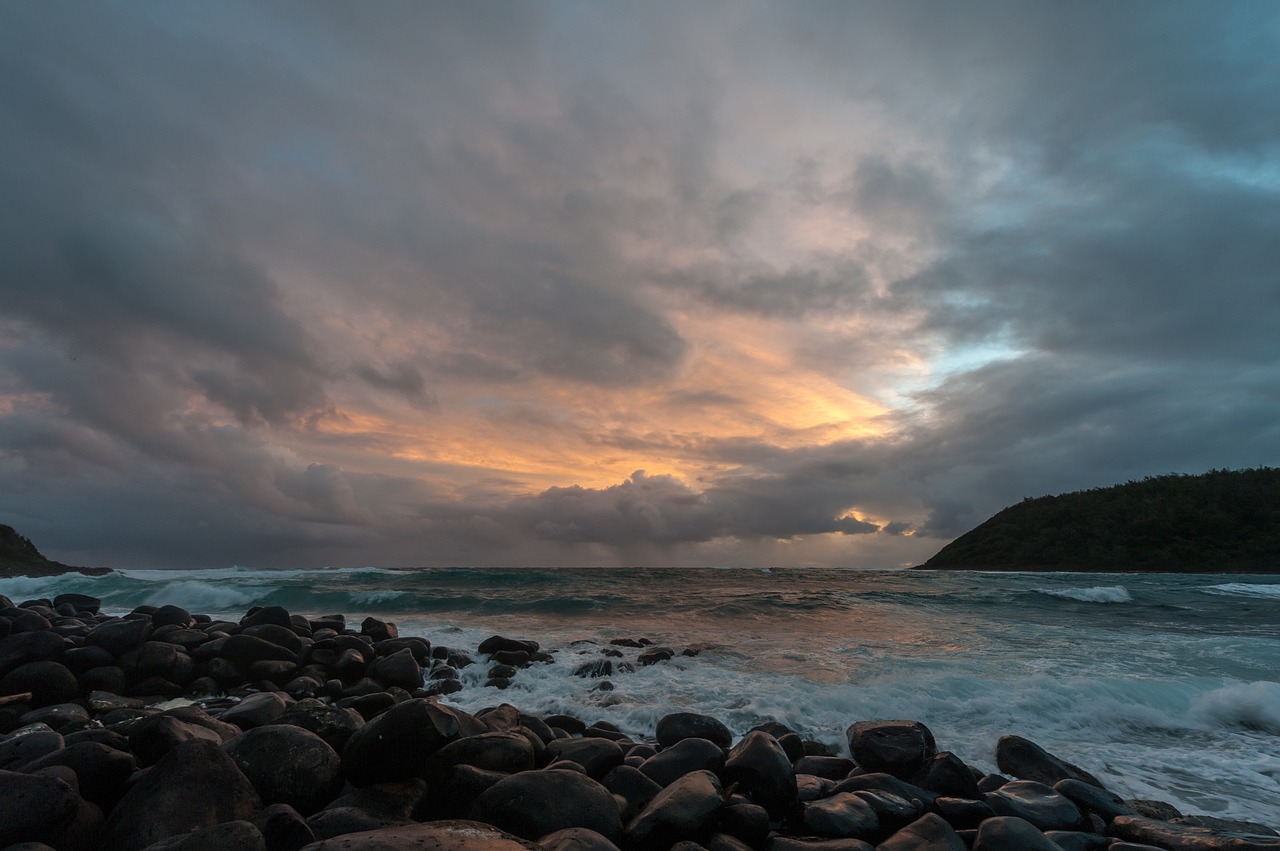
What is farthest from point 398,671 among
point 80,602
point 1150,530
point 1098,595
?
point 1150,530

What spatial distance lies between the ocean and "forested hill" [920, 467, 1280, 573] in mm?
42919

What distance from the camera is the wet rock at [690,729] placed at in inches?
295

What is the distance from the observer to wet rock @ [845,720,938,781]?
21.1ft

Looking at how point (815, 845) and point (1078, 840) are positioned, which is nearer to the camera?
point (815, 845)

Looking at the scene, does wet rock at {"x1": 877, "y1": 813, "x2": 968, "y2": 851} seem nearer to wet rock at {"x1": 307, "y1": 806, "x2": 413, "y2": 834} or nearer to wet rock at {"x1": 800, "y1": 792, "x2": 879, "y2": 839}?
wet rock at {"x1": 800, "y1": 792, "x2": 879, "y2": 839}

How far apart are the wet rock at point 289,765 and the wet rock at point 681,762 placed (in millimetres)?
2680

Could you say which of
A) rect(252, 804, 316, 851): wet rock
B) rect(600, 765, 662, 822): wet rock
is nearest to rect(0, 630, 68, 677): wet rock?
rect(252, 804, 316, 851): wet rock

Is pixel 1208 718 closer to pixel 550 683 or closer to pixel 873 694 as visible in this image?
pixel 873 694

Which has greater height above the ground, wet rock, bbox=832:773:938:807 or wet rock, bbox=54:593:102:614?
wet rock, bbox=54:593:102:614

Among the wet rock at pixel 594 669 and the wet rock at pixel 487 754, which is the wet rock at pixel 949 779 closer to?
the wet rock at pixel 487 754

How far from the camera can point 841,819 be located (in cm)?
468

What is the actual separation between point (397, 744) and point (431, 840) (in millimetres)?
1855

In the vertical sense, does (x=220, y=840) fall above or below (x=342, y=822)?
above

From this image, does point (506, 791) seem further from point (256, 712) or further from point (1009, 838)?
point (256, 712)
